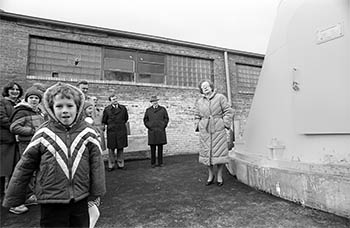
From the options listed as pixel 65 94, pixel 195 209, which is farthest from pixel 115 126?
pixel 65 94

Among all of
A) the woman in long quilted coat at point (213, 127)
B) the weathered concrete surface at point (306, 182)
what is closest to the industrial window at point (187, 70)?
the woman in long quilted coat at point (213, 127)

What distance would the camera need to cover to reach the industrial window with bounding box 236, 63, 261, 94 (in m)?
10.9

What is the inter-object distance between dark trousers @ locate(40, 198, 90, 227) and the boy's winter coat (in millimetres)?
89

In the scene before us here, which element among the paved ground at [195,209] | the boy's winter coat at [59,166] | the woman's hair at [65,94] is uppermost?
the woman's hair at [65,94]

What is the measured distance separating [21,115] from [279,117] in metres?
3.54

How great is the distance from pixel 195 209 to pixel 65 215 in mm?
1641

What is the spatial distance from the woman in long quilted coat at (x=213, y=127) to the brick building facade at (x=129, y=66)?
162 inches

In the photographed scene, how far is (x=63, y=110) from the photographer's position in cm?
170

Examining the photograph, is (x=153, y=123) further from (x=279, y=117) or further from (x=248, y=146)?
(x=279, y=117)

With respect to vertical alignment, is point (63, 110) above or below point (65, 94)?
below

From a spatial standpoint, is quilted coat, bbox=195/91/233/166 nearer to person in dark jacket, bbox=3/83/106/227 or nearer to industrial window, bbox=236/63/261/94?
person in dark jacket, bbox=3/83/106/227

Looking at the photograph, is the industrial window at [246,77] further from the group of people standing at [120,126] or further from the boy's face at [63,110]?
the boy's face at [63,110]

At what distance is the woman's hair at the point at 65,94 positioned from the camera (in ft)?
5.61

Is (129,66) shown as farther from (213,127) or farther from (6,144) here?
(6,144)
